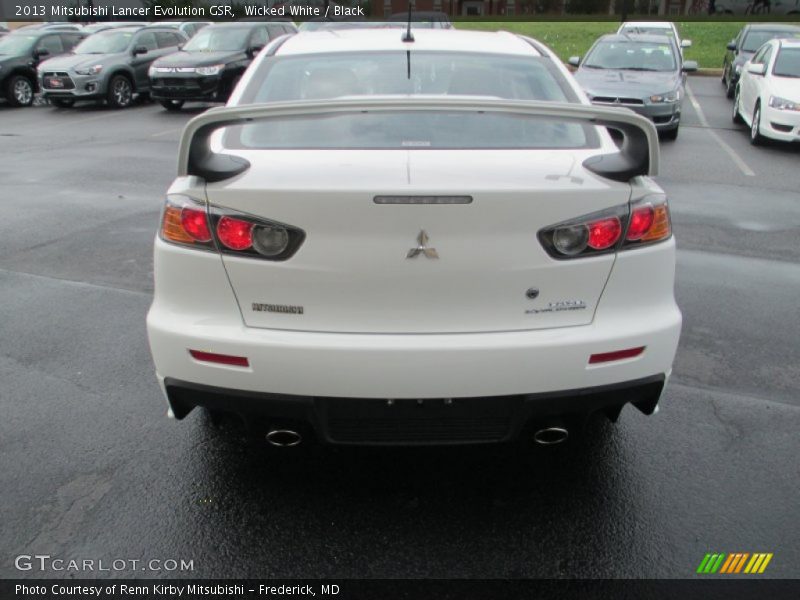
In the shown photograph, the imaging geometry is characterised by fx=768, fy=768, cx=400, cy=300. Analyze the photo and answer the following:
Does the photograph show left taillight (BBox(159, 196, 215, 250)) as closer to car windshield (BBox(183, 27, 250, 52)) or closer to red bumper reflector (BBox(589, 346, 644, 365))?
red bumper reflector (BBox(589, 346, 644, 365))

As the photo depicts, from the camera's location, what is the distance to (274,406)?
259 centimetres

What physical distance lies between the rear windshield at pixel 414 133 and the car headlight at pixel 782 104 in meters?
9.56

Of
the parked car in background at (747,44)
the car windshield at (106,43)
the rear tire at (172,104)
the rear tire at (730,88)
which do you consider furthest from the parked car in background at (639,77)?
the car windshield at (106,43)

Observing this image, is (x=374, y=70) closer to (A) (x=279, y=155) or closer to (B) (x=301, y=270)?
(A) (x=279, y=155)

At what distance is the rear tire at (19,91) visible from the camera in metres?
17.8

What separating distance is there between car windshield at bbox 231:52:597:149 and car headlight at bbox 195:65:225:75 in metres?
13.1

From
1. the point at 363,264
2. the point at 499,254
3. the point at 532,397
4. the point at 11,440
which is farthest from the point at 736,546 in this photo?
the point at 11,440

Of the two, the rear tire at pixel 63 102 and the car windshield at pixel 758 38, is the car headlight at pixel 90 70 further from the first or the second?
the car windshield at pixel 758 38

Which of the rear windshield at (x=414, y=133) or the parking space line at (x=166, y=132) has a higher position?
the rear windshield at (x=414, y=133)

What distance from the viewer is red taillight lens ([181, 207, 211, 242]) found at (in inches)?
101

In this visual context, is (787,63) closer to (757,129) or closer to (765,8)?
(757,129)

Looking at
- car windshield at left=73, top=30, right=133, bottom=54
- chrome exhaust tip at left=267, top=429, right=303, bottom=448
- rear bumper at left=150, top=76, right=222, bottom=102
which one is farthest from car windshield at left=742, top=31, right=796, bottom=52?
chrome exhaust tip at left=267, top=429, right=303, bottom=448

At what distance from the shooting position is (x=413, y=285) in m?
2.50

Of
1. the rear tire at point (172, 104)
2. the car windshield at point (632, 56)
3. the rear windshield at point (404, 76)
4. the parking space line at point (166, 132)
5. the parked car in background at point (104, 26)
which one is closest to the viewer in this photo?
the rear windshield at point (404, 76)
